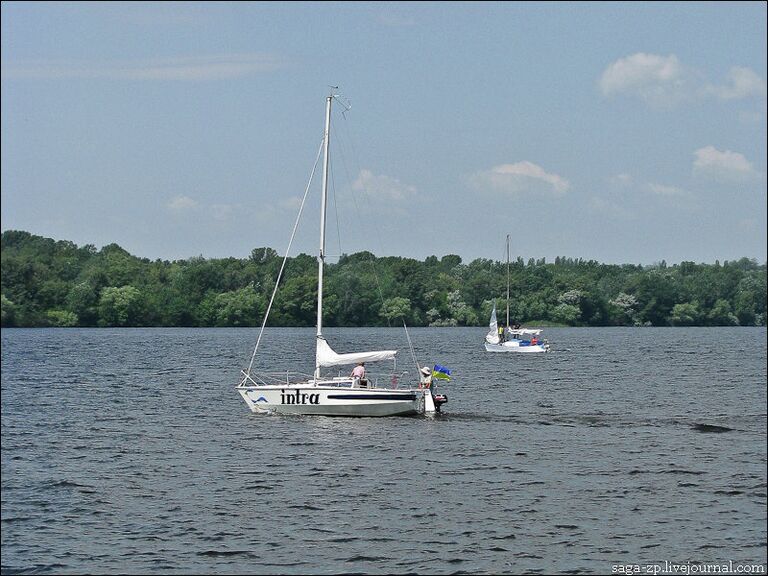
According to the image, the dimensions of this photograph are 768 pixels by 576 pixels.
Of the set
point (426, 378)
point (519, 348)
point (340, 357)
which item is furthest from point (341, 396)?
point (519, 348)

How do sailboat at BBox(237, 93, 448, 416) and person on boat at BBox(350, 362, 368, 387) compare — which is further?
person on boat at BBox(350, 362, 368, 387)

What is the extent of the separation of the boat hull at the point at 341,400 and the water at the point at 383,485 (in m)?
0.71

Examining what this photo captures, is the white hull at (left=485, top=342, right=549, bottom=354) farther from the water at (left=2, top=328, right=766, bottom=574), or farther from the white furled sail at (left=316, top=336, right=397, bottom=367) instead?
the white furled sail at (left=316, top=336, right=397, bottom=367)

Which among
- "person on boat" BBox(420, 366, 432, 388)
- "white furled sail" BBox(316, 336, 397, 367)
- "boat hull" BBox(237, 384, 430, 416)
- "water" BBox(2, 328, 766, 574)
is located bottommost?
"water" BBox(2, 328, 766, 574)

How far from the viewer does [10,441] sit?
4678 centimetres

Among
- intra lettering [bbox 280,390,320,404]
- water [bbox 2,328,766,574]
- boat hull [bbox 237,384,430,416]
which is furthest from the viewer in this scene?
intra lettering [bbox 280,390,320,404]

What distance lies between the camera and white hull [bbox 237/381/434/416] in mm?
52812

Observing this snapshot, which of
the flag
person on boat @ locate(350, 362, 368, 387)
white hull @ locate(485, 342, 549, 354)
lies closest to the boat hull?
person on boat @ locate(350, 362, 368, 387)

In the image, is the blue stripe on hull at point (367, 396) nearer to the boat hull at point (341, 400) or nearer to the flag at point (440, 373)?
the boat hull at point (341, 400)

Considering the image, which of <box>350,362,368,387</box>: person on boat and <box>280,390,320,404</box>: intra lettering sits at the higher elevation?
<box>350,362,368,387</box>: person on boat

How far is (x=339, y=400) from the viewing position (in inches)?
2084

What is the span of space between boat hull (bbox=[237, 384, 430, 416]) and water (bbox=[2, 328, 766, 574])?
0.71m

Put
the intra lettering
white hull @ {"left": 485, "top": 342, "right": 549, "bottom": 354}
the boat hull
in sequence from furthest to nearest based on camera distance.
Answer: white hull @ {"left": 485, "top": 342, "right": 549, "bottom": 354}
the intra lettering
the boat hull

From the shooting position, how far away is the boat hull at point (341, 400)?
173ft
